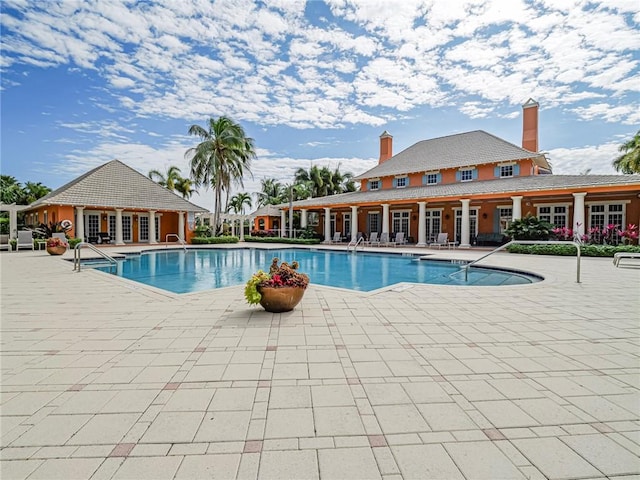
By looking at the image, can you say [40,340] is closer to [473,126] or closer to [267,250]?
[267,250]

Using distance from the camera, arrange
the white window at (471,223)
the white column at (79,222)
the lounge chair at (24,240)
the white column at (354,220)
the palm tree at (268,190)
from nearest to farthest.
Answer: the lounge chair at (24,240)
the white column at (79,222)
the white window at (471,223)
the white column at (354,220)
the palm tree at (268,190)

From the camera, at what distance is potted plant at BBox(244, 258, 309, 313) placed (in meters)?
5.04

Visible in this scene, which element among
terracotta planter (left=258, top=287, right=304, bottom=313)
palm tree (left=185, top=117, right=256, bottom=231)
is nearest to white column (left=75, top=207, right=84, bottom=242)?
palm tree (left=185, top=117, right=256, bottom=231)

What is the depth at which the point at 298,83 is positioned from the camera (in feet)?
48.5

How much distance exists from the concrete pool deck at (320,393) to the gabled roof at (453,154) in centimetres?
1787

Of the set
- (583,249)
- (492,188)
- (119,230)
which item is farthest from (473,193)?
(119,230)

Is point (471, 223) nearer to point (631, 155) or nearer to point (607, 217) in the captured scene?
point (607, 217)

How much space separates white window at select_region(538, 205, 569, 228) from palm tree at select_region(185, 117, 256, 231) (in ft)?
65.3

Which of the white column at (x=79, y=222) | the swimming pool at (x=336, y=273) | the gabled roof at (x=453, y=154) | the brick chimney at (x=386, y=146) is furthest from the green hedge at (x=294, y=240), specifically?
the white column at (x=79, y=222)

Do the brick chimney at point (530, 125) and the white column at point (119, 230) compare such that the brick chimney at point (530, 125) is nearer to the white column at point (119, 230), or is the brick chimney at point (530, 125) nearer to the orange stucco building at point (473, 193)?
the orange stucco building at point (473, 193)

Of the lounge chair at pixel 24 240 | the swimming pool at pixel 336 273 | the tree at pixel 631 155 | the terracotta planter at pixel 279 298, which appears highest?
the tree at pixel 631 155

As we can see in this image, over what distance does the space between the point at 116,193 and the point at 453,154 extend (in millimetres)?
23474

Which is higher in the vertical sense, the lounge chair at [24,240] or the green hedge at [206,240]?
the lounge chair at [24,240]

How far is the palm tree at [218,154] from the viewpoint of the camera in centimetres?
2417
